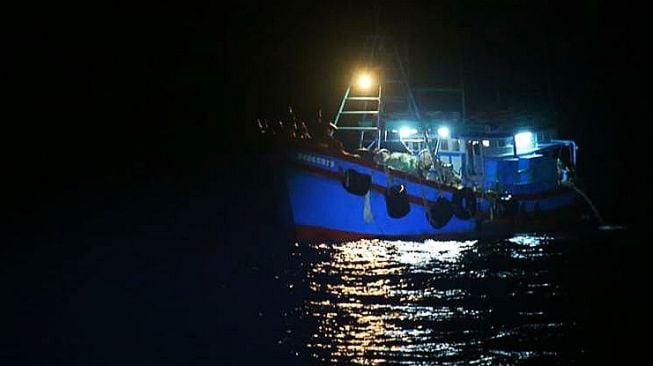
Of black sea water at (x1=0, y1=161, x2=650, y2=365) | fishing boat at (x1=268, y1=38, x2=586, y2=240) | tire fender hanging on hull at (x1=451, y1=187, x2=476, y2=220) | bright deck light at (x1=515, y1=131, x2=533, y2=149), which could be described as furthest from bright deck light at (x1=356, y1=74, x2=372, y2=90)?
bright deck light at (x1=515, y1=131, x2=533, y2=149)

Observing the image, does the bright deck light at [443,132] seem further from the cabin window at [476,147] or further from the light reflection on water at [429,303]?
the light reflection on water at [429,303]

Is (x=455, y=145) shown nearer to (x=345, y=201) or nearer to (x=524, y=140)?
(x=524, y=140)

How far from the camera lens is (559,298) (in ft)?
63.6

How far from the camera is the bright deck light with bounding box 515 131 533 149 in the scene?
3534 cm

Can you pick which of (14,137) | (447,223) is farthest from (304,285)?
(14,137)

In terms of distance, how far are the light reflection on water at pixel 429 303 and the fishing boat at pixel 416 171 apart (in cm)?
175

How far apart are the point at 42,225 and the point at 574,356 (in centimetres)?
2804

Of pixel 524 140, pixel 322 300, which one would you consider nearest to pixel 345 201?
pixel 524 140

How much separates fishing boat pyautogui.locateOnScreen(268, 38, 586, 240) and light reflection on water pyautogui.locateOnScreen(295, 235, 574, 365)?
175 centimetres

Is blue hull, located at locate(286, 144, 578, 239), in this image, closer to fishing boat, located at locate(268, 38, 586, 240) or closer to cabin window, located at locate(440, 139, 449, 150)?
fishing boat, located at locate(268, 38, 586, 240)

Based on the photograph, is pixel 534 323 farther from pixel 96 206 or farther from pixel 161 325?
pixel 96 206

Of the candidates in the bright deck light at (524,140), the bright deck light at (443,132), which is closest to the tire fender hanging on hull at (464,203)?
the bright deck light at (443,132)

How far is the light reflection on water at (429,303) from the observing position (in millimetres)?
15289

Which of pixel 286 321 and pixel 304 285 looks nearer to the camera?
pixel 286 321
